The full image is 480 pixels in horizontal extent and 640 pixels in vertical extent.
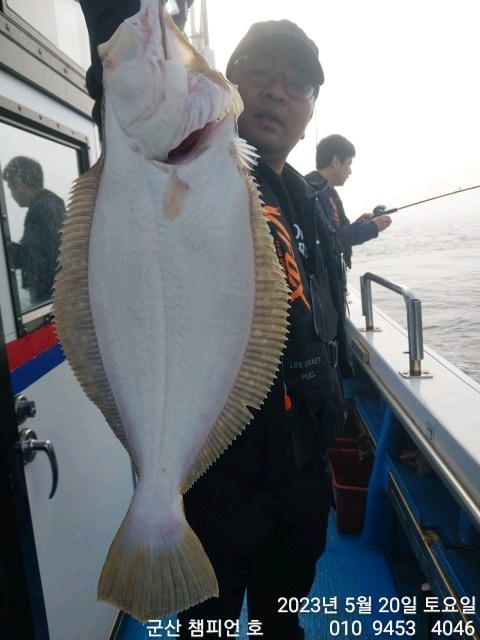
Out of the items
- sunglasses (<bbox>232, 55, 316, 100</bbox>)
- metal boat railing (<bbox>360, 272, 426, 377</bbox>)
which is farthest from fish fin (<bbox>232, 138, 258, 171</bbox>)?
metal boat railing (<bbox>360, 272, 426, 377</bbox>)

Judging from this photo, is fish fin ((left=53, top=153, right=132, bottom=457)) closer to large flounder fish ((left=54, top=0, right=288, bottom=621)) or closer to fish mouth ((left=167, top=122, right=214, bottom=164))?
large flounder fish ((left=54, top=0, right=288, bottom=621))

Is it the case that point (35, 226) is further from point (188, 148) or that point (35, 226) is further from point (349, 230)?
point (349, 230)

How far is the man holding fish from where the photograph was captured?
1.50 metres

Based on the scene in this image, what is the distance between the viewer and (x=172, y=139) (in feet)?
3.39

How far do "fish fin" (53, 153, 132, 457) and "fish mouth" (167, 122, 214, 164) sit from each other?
147mm

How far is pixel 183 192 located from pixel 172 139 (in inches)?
4.2

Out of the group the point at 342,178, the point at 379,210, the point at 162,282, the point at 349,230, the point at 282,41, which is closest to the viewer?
the point at 162,282

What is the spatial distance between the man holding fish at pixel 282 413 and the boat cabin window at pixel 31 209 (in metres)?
0.73

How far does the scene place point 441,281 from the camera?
6.82m

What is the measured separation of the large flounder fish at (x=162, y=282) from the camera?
3.33 ft

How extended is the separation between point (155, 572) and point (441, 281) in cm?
654

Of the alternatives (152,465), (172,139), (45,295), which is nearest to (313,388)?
(152,465)

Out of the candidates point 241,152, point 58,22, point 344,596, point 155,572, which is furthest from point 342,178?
point 155,572

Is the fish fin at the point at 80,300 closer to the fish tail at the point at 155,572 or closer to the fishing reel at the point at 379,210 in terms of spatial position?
the fish tail at the point at 155,572
